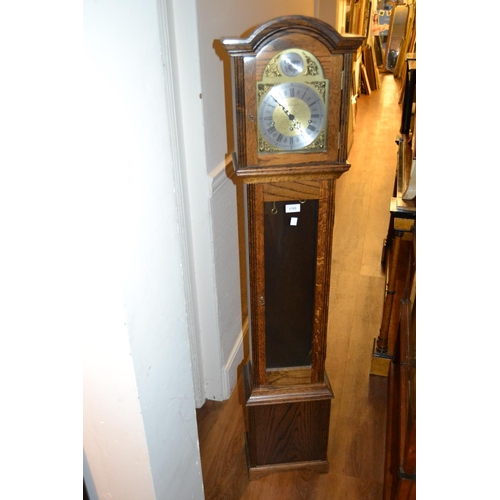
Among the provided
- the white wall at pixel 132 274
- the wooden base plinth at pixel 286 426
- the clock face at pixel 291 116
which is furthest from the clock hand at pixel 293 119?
the wooden base plinth at pixel 286 426

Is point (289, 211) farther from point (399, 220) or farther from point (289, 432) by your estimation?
point (289, 432)

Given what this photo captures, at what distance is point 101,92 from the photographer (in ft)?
1.88

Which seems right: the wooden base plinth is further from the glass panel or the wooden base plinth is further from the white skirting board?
the white skirting board

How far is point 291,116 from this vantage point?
1268 millimetres

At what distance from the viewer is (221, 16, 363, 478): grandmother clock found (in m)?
1.20

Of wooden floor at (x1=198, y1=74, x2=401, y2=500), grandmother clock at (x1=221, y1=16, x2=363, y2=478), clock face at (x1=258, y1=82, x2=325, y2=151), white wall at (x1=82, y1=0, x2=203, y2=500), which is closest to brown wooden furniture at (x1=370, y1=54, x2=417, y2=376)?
wooden floor at (x1=198, y1=74, x2=401, y2=500)

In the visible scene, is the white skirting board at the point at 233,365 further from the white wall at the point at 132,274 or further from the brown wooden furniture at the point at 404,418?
the white wall at the point at 132,274

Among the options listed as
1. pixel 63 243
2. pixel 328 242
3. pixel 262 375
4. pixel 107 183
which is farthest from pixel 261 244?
pixel 63 243

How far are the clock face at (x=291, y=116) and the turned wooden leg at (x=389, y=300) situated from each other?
926mm

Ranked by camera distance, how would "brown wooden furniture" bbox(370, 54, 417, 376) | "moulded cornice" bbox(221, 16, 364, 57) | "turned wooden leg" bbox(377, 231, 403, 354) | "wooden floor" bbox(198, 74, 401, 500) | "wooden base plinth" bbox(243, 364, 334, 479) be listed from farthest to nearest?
"turned wooden leg" bbox(377, 231, 403, 354)
"brown wooden furniture" bbox(370, 54, 417, 376)
"wooden floor" bbox(198, 74, 401, 500)
"wooden base plinth" bbox(243, 364, 334, 479)
"moulded cornice" bbox(221, 16, 364, 57)

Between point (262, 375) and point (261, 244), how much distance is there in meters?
0.52

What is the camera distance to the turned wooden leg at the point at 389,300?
6.86 feet
